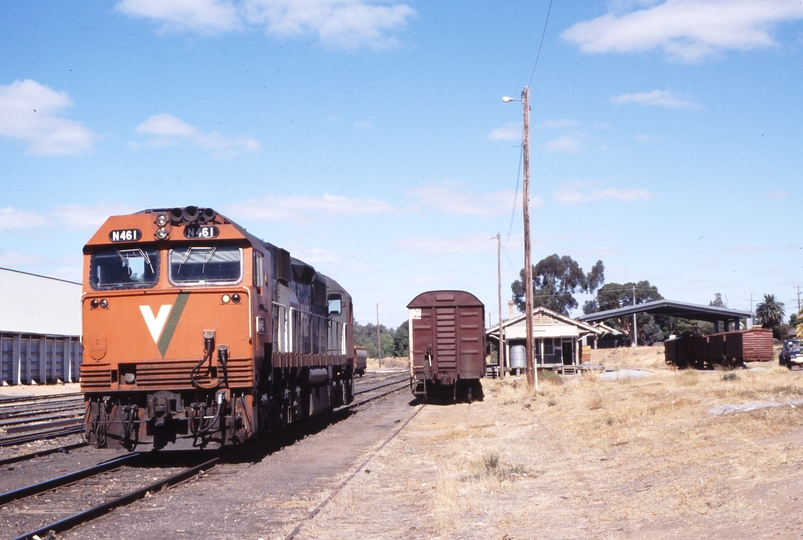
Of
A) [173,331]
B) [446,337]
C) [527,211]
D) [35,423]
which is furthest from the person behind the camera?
[527,211]

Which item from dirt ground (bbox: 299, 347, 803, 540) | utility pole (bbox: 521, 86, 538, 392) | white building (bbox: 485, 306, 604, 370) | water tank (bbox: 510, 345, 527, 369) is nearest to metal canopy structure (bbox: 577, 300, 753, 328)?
white building (bbox: 485, 306, 604, 370)

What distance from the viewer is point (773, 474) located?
27.3 ft

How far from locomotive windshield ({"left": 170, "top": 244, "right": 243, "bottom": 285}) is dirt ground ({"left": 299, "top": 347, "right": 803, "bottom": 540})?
12.7 ft

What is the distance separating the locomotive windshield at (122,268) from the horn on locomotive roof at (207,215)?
0.94m

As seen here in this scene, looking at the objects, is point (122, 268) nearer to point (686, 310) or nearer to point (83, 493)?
point (83, 493)

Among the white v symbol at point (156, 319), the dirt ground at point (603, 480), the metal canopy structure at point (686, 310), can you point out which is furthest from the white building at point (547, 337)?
the white v symbol at point (156, 319)

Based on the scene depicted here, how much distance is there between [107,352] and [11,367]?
3712cm

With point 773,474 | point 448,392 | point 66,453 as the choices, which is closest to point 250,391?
point 66,453

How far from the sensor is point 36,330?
4888 centimetres

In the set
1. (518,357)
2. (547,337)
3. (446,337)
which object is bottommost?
(518,357)

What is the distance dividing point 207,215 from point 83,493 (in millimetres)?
4726

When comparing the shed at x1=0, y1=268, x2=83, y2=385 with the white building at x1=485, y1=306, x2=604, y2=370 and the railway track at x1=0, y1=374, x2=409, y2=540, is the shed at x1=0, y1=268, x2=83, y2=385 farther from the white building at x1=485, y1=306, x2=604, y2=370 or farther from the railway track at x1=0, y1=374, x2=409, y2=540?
the railway track at x1=0, y1=374, x2=409, y2=540

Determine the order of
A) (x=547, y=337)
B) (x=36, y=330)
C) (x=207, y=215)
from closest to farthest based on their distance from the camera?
(x=207, y=215)
(x=36, y=330)
(x=547, y=337)

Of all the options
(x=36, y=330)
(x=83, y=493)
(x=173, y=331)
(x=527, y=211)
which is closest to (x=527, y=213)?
(x=527, y=211)
